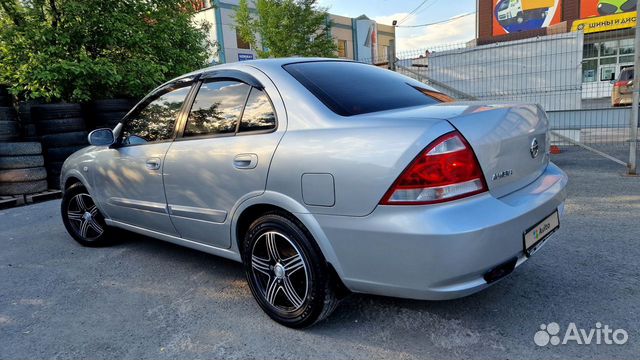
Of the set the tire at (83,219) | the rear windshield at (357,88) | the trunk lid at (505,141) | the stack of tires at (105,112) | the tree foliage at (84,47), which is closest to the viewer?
the trunk lid at (505,141)

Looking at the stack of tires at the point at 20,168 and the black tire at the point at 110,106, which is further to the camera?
the black tire at the point at 110,106

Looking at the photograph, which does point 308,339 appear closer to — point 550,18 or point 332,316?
point 332,316

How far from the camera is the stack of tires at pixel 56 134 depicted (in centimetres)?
711

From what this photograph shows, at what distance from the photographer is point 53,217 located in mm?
5715

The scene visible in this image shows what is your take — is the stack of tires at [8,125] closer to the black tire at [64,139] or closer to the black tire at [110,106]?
the black tire at [64,139]

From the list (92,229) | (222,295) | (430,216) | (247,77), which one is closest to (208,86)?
(247,77)

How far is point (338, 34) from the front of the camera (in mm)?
32062

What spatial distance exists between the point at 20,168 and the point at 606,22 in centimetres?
2679

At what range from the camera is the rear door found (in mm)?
2504

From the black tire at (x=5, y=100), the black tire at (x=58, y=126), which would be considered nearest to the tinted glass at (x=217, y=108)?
the black tire at (x=58, y=126)

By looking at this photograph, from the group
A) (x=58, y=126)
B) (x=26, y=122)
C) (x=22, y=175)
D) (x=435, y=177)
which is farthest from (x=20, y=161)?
(x=435, y=177)

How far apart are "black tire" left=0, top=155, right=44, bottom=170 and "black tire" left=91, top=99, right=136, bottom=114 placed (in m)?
1.52

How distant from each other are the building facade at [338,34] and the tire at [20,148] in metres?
15.5

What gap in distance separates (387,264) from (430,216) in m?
0.32
